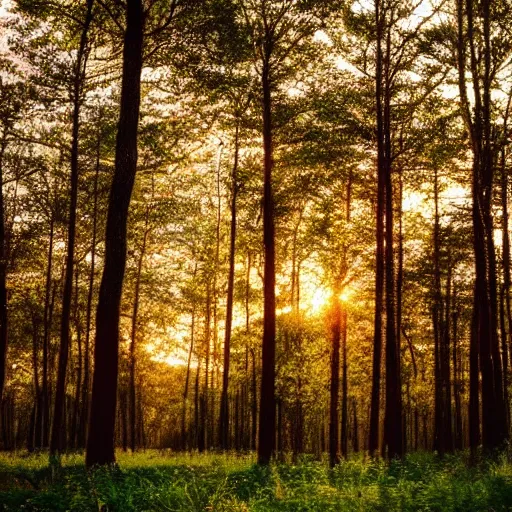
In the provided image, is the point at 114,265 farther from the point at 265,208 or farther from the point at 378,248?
the point at 378,248

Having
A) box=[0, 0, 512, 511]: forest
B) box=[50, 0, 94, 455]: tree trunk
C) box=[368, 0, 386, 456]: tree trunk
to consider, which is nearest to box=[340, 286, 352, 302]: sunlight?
box=[0, 0, 512, 511]: forest

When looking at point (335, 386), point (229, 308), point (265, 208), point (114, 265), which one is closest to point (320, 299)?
point (229, 308)

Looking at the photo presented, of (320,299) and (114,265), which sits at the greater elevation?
(320,299)

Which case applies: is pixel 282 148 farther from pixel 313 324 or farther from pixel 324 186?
pixel 313 324

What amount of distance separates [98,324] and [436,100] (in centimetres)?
1147

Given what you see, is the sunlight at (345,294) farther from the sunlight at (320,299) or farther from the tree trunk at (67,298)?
the tree trunk at (67,298)

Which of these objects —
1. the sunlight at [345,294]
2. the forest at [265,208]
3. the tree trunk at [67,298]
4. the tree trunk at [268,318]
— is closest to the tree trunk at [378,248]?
the forest at [265,208]

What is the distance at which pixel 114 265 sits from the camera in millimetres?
9664

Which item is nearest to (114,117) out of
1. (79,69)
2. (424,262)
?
(79,69)

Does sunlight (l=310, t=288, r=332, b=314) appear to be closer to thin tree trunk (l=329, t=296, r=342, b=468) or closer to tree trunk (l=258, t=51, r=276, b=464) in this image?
thin tree trunk (l=329, t=296, r=342, b=468)

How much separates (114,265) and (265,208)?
235 inches

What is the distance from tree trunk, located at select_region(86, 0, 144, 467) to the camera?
357 inches

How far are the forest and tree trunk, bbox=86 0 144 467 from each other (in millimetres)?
34

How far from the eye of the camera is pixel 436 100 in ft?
52.1
